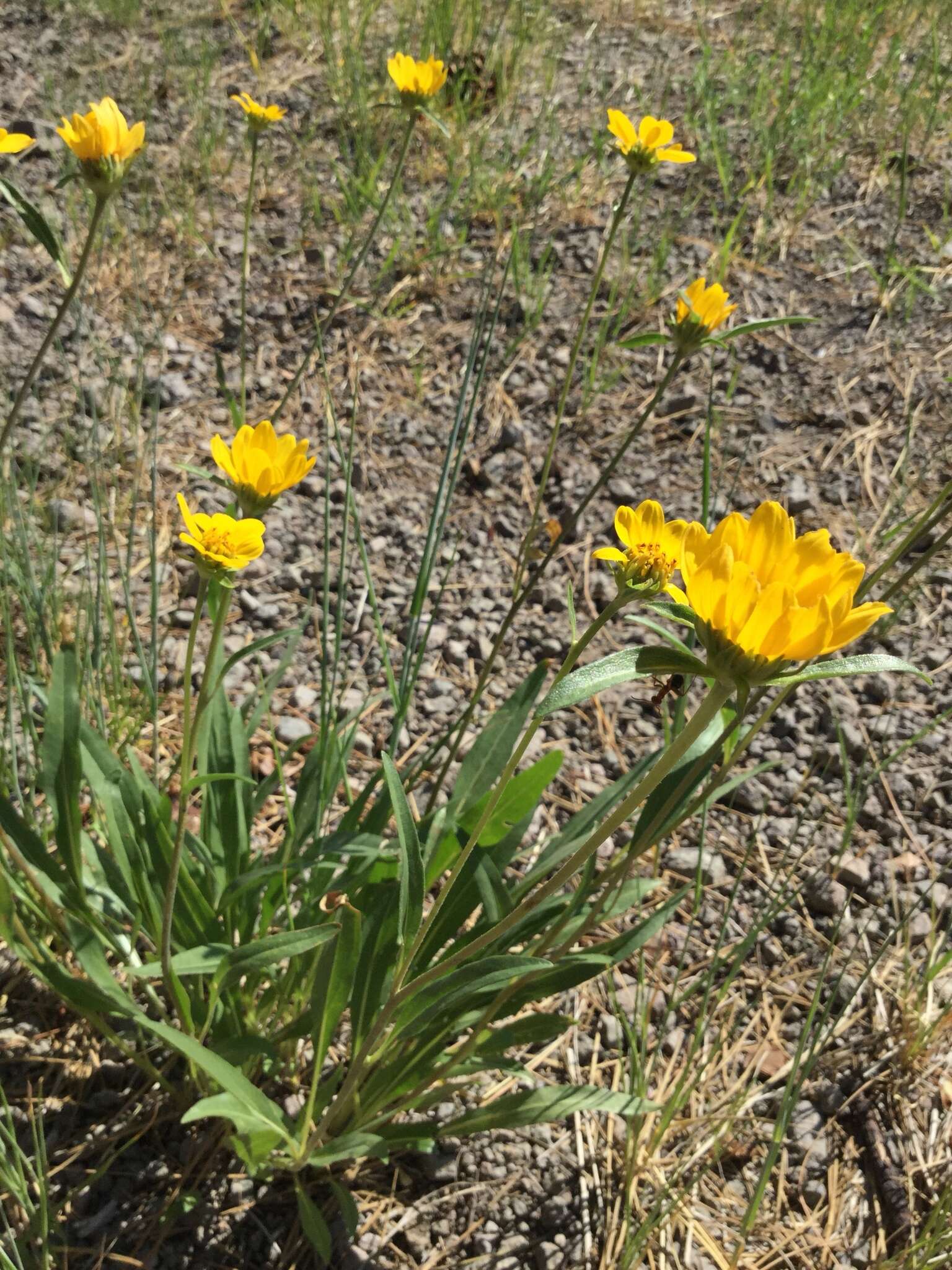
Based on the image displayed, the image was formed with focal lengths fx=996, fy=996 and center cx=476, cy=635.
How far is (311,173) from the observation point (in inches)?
119

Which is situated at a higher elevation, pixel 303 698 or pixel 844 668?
pixel 844 668

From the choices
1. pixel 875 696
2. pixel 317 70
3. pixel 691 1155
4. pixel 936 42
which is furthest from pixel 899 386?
pixel 317 70

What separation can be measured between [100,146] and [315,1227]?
1.28 metres

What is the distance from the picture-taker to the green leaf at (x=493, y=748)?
144 cm

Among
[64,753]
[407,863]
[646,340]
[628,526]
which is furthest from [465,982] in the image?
A: [646,340]

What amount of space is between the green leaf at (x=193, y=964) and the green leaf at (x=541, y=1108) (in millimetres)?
372

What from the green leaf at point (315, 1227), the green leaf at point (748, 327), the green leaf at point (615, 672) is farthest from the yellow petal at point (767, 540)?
the green leaf at point (315, 1227)

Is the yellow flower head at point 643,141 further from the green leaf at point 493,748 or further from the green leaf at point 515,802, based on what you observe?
the green leaf at point 515,802

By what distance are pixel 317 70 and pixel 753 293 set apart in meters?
1.72

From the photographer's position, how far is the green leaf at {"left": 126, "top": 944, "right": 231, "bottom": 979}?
1.20 metres

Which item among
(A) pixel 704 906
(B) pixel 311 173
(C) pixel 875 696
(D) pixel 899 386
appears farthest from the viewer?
(B) pixel 311 173

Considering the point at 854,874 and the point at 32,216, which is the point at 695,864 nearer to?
the point at 854,874

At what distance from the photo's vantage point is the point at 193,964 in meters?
1.22

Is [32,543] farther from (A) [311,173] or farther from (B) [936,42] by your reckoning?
(B) [936,42]
